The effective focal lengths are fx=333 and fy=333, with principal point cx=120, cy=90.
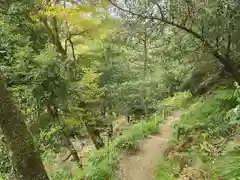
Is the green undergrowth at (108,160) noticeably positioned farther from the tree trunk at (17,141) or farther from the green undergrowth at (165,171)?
the tree trunk at (17,141)

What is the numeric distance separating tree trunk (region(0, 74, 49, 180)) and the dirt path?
2.78 metres

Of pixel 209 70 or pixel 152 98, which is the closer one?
pixel 209 70

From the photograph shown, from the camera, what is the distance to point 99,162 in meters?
7.75

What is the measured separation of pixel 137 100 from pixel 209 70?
9841 mm

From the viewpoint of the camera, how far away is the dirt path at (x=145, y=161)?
729cm

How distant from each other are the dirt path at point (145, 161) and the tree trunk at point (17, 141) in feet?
9.11

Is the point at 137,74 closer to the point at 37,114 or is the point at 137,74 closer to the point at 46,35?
the point at 46,35

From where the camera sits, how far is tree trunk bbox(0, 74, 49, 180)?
4.70 metres

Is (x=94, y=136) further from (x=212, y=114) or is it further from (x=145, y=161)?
(x=212, y=114)

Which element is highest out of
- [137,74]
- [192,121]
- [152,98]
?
[192,121]

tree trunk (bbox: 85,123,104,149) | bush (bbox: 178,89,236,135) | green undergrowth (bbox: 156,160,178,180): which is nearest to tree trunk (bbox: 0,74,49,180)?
green undergrowth (bbox: 156,160,178,180)

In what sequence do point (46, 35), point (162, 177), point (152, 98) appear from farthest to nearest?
point (152, 98) < point (46, 35) < point (162, 177)

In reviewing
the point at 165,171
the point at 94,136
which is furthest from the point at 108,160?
the point at 94,136

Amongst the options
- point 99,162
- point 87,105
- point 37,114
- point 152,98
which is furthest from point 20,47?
point 152,98
